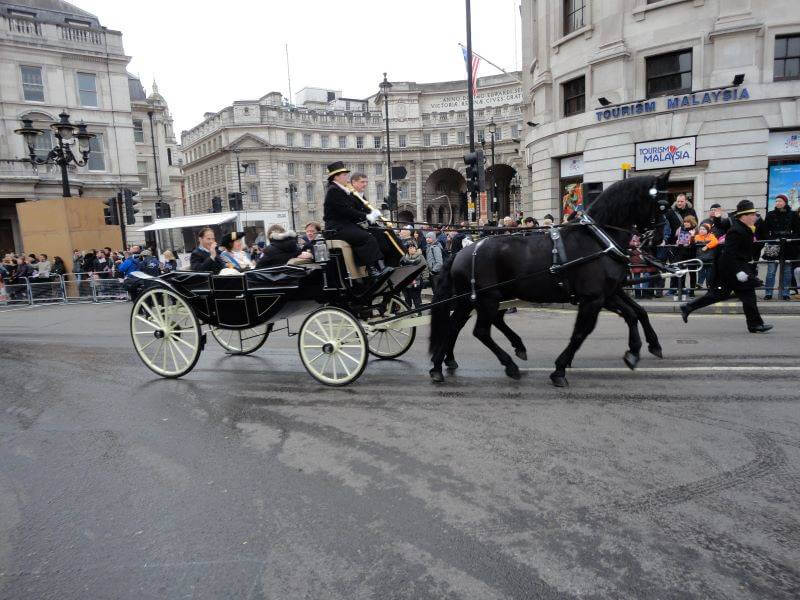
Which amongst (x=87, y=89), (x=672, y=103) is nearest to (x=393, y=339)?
(x=672, y=103)

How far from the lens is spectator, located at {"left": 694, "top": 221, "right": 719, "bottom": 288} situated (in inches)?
428

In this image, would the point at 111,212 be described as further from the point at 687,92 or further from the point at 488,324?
the point at 687,92

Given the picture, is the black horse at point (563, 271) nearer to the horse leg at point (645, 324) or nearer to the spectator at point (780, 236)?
the horse leg at point (645, 324)

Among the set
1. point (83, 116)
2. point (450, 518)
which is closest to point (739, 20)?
point (450, 518)

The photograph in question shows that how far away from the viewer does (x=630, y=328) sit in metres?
6.48

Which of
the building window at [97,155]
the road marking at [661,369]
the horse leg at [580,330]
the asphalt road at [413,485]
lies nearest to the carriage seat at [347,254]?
the asphalt road at [413,485]

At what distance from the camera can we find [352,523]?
10.7 ft

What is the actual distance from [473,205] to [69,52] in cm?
3519

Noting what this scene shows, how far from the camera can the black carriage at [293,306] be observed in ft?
20.5

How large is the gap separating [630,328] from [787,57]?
53.1 feet

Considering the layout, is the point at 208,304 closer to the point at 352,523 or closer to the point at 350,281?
the point at 350,281

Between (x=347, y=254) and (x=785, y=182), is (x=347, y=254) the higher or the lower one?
the lower one

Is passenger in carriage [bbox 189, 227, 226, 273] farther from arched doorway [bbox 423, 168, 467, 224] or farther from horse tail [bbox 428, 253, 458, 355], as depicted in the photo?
arched doorway [bbox 423, 168, 467, 224]

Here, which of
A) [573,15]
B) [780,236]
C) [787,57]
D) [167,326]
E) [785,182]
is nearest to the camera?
[167,326]
